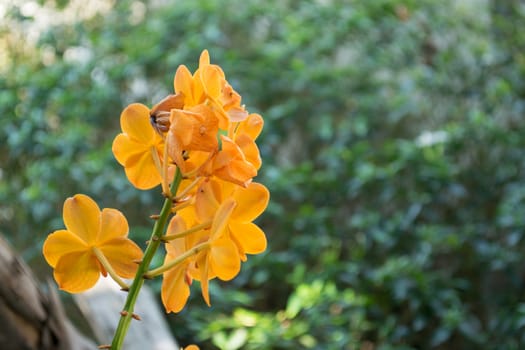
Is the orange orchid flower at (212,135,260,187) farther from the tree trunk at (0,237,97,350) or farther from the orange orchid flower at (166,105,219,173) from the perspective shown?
the tree trunk at (0,237,97,350)

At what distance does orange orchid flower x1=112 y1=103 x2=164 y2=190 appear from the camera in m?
0.48

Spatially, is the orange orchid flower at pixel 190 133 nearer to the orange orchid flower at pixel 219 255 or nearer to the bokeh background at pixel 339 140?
the orange orchid flower at pixel 219 255

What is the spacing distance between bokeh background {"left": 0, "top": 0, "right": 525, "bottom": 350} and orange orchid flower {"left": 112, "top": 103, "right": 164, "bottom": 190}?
1.93 m

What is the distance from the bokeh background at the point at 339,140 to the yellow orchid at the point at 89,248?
1.96 metres

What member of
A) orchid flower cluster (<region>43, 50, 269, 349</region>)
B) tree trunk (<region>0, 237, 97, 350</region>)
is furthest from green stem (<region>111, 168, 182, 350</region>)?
tree trunk (<region>0, 237, 97, 350</region>)

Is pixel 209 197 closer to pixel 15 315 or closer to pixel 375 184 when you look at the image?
pixel 15 315

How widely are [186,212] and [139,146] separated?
0.19 ft

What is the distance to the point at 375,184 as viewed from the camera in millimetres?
2926

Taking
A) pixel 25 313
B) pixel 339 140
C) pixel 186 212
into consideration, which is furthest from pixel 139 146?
pixel 339 140

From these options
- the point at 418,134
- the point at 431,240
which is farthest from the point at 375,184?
the point at 418,134

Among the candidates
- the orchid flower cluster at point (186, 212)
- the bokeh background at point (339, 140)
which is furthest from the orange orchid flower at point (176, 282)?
the bokeh background at point (339, 140)

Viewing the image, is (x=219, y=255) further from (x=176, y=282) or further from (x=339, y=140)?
(x=339, y=140)

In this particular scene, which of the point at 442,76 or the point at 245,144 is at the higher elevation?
the point at 442,76

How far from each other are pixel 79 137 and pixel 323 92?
1071 mm
